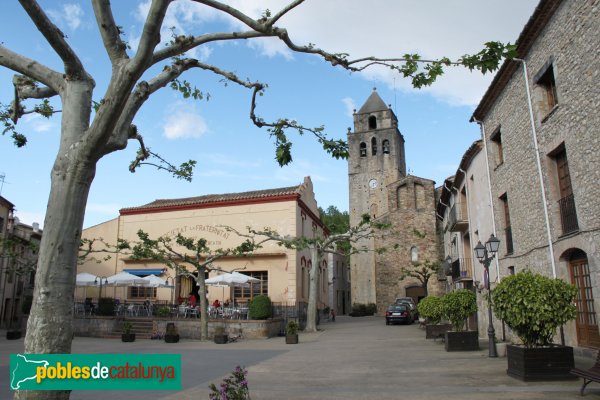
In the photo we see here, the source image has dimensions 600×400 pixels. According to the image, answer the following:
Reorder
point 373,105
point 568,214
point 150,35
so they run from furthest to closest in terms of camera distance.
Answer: point 373,105, point 568,214, point 150,35

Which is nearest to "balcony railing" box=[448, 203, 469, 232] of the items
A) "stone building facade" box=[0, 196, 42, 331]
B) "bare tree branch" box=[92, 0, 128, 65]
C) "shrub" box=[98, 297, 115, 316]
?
"shrub" box=[98, 297, 115, 316]

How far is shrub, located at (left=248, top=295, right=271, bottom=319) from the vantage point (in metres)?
19.9

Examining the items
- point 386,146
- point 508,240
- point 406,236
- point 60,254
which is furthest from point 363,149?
point 60,254

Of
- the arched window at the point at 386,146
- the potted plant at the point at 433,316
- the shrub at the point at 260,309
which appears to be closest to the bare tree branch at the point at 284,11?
the potted plant at the point at 433,316

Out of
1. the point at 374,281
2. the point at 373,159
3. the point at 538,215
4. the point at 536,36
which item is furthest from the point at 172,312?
the point at 373,159

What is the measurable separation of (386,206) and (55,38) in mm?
45469

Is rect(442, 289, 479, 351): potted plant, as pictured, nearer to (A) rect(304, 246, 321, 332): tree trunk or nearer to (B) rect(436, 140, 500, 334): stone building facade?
(B) rect(436, 140, 500, 334): stone building facade

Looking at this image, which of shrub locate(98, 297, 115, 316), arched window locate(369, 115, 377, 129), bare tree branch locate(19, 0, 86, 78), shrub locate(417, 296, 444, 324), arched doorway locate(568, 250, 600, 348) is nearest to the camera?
bare tree branch locate(19, 0, 86, 78)

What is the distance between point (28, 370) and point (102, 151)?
2022 millimetres

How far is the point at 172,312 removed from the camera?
72.2 ft

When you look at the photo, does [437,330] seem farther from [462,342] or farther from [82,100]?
[82,100]

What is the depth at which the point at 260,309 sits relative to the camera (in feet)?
65.3

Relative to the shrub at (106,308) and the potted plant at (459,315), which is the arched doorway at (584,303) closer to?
the potted plant at (459,315)

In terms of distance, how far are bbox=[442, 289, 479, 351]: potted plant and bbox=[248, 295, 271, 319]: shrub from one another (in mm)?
8471
